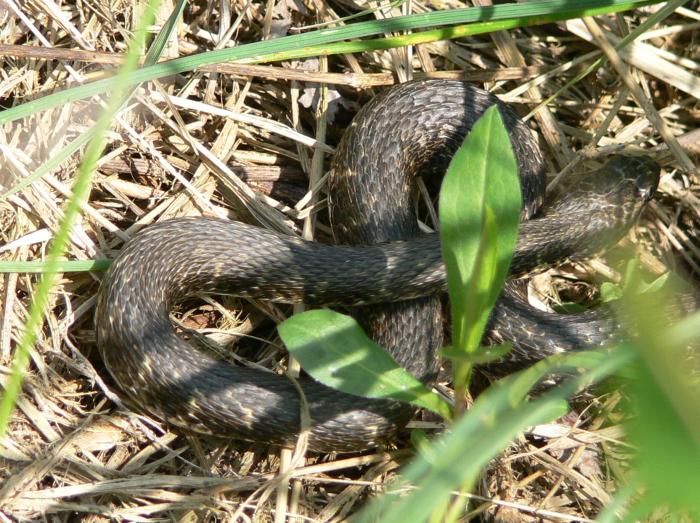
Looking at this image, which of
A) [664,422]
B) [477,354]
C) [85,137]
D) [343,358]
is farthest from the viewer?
[85,137]

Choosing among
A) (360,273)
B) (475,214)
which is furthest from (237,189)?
(475,214)

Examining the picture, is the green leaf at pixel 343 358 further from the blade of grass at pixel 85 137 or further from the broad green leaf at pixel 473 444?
the blade of grass at pixel 85 137

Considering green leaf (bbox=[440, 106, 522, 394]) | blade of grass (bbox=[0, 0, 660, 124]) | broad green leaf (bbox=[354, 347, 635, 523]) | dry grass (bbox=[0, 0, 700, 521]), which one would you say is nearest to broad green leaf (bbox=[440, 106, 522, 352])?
green leaf (bbox=[440, 106, 522, 394])

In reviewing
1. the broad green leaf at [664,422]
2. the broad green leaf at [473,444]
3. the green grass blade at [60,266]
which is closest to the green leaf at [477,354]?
the broad green leaf at [473,444]

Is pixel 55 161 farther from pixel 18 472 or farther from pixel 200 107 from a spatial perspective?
pixel 18 472

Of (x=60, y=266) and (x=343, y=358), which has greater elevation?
(x=343, y=358)

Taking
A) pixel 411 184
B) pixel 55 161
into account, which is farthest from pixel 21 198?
pixel 411 184

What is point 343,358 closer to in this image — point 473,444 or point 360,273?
point 473,444
